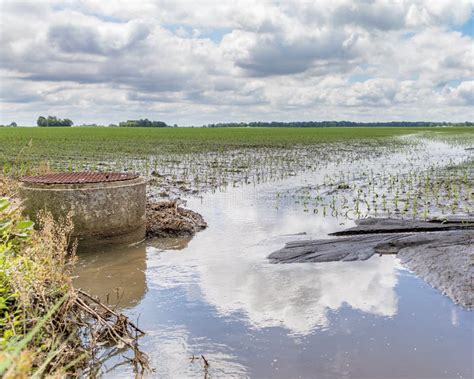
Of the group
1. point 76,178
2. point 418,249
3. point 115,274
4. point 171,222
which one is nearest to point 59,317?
point 115,274

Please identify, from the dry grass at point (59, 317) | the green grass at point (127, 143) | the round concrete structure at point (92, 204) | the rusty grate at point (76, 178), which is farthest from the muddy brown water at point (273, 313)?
the green grass at point (127, 143)

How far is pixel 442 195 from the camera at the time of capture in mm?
13023

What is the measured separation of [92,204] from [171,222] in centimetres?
191

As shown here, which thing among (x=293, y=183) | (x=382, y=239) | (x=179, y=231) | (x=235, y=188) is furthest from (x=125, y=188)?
(x=293, y=183)

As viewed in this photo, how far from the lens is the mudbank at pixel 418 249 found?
6215mm

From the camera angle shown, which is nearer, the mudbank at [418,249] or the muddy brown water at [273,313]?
the muddy brown water at [273,313]

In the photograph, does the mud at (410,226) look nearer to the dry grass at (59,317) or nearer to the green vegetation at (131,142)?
the dry grass at (59,317)

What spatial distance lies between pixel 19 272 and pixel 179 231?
15.9 ft

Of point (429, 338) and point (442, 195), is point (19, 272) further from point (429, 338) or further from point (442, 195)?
point (442, 195)

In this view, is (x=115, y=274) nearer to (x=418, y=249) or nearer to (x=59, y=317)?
(x=59, y=317)

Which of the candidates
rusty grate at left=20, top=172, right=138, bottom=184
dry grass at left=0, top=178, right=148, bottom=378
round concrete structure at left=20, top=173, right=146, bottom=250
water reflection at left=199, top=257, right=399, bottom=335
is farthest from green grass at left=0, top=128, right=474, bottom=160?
dry grass at left=0, top=178, right=148, bottom=378

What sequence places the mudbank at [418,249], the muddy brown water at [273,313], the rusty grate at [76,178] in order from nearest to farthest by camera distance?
the muddy brown water at [273,313]
the mudbank at [418,249]
the rusty grate at [76,178]

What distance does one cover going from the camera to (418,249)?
7453 mm

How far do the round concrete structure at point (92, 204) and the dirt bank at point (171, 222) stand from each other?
0.86m
